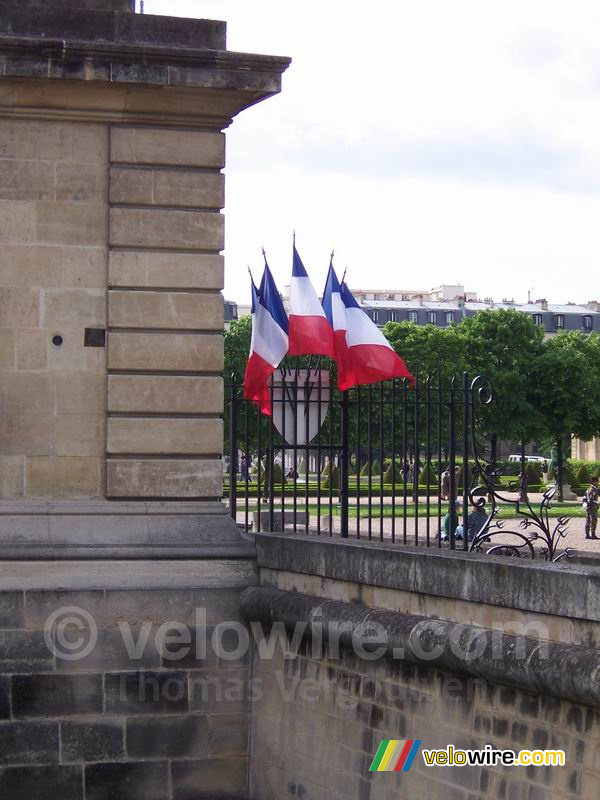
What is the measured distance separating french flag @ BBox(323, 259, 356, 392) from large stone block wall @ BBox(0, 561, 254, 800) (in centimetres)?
232

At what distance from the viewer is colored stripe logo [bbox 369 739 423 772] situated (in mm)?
8977

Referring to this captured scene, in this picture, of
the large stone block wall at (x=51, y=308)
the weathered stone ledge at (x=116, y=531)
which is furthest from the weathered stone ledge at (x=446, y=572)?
the large stone block wall at (x=51, y=308)

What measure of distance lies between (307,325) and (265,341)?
432 mm

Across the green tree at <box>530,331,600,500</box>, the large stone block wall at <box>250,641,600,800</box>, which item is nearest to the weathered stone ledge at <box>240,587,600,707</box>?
the large stone block wall at <box>250,641,600,800</box>

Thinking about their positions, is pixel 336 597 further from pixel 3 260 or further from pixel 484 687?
pixel 3 260

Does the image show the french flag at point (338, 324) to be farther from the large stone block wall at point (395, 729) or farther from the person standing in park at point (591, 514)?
the person standing in park at point (591, 514)

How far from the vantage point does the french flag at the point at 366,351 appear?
12570mm

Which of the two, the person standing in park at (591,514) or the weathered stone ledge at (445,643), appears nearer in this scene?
the weathered stone ledge at (445,643)

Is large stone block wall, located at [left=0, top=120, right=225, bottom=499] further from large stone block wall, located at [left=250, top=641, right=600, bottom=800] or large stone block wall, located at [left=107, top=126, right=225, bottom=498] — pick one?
large stone block wall, located at [left=250, top=641, right=600, bottom=800]

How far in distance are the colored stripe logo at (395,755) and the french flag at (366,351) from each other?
4.00m

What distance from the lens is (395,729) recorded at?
30.1ft

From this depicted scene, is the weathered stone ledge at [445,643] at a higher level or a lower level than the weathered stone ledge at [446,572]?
lower

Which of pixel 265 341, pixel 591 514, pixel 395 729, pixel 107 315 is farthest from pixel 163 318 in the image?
pixel 591 514

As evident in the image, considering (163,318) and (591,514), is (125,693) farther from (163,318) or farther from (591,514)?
(591,514)
